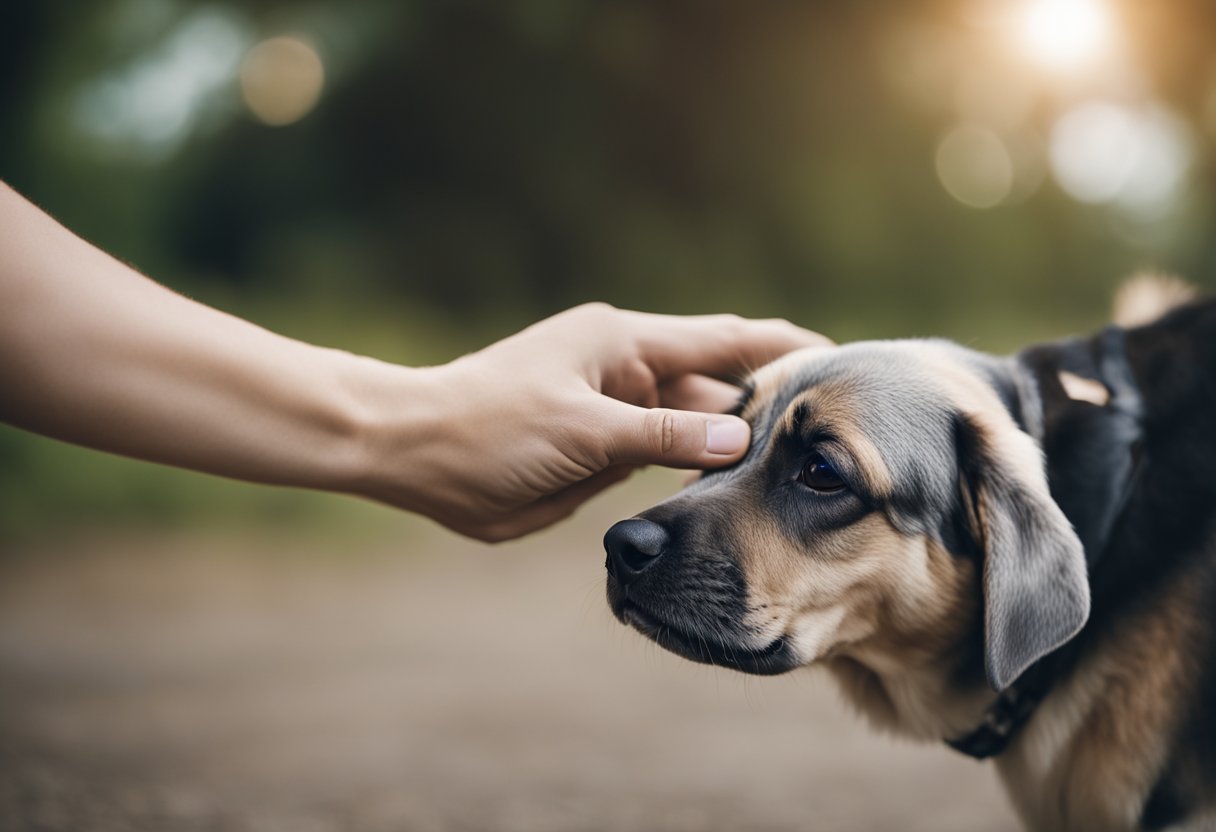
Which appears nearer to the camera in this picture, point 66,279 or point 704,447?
point 66,279

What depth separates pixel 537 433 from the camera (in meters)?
3.27

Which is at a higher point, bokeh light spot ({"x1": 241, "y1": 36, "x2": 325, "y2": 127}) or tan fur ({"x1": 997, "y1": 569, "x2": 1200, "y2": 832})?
bokeh light spot ({"x1": 241, "y1": 36, "x2": 325, "y2": 127})

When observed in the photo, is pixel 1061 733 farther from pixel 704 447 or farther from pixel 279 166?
pixel 279 166

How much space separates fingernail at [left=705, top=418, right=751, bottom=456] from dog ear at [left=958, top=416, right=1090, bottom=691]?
2.39 feet

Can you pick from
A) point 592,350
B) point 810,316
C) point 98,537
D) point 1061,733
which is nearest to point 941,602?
point 1061,733

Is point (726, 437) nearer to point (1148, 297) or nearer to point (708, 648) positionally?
point (708, 648)

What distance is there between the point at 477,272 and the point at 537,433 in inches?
442

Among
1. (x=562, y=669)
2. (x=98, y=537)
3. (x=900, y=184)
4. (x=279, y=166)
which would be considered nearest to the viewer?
(x=562, y=669)

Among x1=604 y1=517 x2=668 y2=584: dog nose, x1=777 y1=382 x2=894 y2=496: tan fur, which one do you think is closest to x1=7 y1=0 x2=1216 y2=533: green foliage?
x1=604 y1=517 x2=668 y2=584: dog nose

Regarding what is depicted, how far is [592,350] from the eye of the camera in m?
3.56

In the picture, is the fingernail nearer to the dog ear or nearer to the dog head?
the dog head

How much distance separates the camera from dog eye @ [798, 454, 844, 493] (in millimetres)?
3158

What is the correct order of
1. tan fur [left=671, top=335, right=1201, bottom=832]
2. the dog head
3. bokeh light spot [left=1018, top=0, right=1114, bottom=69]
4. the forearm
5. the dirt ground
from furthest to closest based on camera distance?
bokeh light spot [left=1018, top=0, right=1114, bottom=69] < the dirt ground < tan fur [left=671, top=335, right=1201, bottom=832] < the dog head < the forearm

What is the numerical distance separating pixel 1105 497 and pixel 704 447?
1248mm
